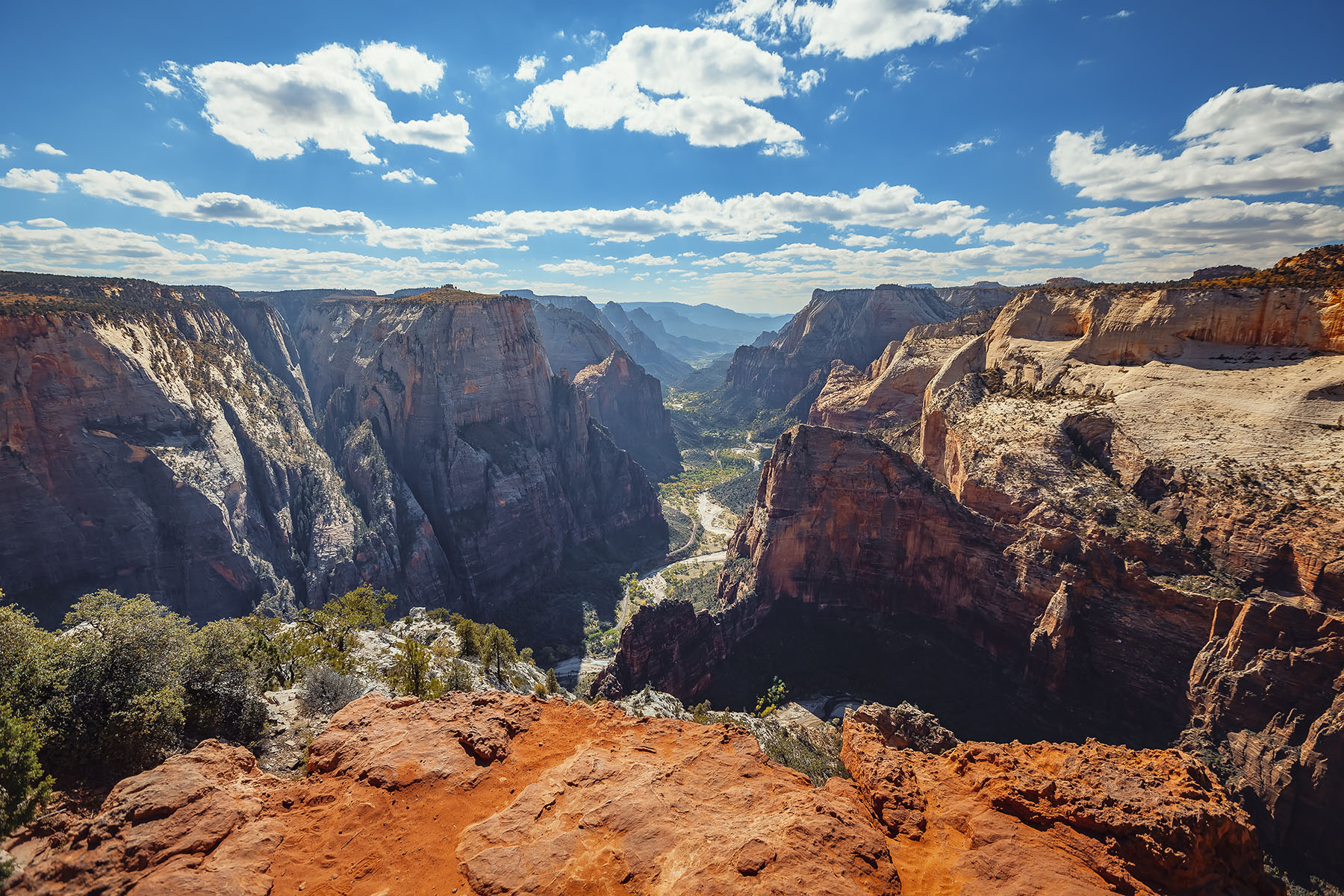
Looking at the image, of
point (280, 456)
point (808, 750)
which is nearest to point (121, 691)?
point (808, 750)

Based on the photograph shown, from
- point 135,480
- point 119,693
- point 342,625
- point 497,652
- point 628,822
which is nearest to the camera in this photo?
point 628,822

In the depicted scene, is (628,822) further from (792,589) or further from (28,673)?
(792,589)

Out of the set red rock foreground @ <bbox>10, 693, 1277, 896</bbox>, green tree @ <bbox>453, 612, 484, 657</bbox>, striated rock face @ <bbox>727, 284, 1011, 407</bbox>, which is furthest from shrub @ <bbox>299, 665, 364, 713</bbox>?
striated rock face @ <bbox>727, 284, 1011, 407</bbox>

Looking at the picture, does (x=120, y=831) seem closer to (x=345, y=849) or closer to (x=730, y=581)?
(x=345, y=849)

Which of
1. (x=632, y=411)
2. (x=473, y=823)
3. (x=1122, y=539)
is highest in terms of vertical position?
(x=473, y=823)

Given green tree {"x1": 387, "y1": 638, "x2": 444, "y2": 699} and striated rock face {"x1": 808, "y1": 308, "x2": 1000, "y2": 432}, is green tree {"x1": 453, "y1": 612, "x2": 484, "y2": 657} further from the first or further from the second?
striated rock face {"x1": 808, "y1": 308, "x2": 1000, "y2": 432}

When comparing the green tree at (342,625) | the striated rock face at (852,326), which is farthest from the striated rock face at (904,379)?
the green tree at (342,625)

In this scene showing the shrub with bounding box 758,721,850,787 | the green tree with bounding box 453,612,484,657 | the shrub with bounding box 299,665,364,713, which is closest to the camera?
the shrub with bounding box 299,665,364,713
